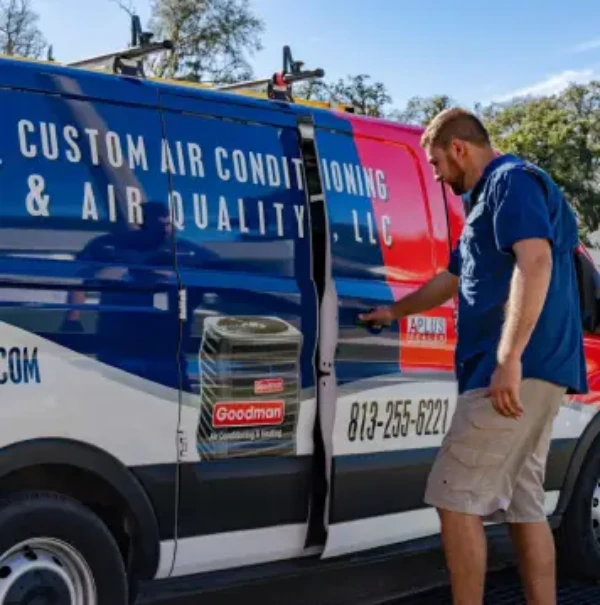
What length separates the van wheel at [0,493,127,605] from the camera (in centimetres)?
304

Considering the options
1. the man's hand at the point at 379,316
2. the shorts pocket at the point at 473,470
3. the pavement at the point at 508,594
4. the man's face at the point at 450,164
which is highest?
the man's face at the point at 450,164

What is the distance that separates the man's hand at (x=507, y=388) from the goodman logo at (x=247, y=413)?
0.75m

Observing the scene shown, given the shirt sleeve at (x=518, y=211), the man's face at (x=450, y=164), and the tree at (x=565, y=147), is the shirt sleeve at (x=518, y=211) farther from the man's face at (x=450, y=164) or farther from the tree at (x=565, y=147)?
the tree at (x=565, y=147)

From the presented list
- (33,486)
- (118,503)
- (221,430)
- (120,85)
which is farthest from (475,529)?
(120,85)

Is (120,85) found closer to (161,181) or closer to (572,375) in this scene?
(161,181)

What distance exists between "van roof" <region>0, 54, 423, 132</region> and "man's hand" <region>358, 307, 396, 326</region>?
0.79 m

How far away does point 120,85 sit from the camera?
136 inches

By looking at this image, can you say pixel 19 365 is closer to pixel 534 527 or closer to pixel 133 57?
pixel 133 57

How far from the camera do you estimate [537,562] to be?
363cm

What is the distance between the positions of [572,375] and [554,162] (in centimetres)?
4666

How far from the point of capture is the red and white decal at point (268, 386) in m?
3.59

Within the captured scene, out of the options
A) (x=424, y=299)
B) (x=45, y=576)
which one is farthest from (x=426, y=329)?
(x=45, y=576)

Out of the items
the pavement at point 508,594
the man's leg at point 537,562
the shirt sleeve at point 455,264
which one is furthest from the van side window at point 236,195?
the pavement at point 508,594

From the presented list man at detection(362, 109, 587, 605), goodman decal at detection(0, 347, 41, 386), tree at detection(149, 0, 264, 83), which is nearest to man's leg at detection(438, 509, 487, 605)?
man at detection(362, 109, 587, 605)
